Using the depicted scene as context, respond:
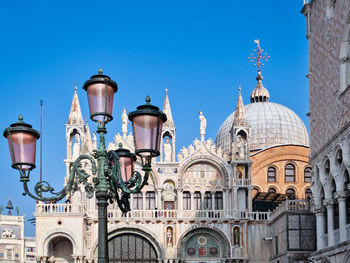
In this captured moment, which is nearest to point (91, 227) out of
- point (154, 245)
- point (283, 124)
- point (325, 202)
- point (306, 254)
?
point (154, 245)

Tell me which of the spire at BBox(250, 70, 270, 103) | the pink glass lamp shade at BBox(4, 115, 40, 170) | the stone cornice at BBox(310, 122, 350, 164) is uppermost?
the spire at BBox(250, 70, 270, 103)

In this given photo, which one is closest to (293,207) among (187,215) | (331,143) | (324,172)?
(324,172)

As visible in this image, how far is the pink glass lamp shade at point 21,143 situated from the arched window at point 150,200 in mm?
24942

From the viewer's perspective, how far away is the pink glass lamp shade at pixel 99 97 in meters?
9.87

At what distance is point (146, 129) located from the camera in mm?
9648

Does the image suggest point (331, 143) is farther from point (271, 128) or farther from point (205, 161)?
point (271, 128)

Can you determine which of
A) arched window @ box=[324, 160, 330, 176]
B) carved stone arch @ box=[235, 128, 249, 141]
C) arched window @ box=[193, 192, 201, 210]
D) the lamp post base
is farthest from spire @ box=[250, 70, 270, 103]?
the lamp post base

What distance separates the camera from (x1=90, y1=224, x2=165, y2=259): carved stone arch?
32.8 meters

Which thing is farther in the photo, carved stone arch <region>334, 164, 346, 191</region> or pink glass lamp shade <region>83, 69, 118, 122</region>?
carved stone arch <region>334, 164, 346, 191</region>

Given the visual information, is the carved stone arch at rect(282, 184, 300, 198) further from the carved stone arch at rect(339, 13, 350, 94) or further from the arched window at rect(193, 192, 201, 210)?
the carved stone arch at rect(339, 13, 350, 94)

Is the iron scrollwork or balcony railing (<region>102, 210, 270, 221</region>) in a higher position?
balcony railing (<region>102, 210, 270, 221</region>)

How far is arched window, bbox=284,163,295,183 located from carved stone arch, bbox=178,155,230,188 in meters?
6.62

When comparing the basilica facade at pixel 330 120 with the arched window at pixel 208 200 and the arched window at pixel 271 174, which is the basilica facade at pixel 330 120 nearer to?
the arched window at pixel 208 200

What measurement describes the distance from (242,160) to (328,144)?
12.4 m
